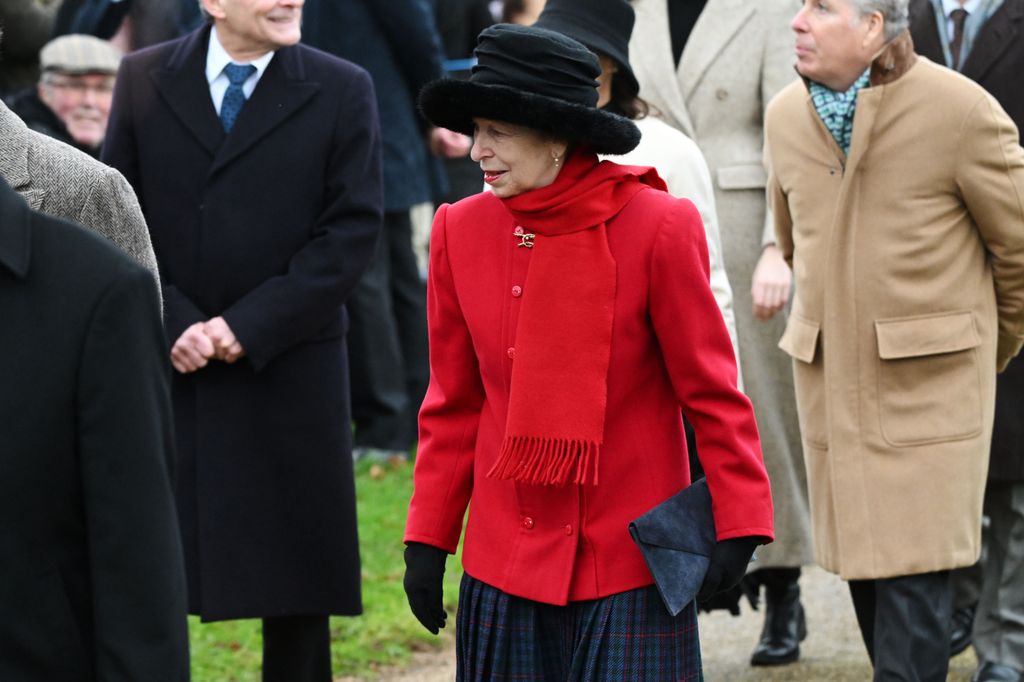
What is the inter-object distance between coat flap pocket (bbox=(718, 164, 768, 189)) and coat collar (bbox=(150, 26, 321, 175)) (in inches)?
57.4

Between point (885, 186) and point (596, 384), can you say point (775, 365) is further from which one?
point (596, 384)

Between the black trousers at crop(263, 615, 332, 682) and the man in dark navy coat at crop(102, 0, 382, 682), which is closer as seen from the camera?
the man in dark navy coat at crop(102, 0, 382, 682)

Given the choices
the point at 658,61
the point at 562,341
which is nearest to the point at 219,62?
the point at 658,61

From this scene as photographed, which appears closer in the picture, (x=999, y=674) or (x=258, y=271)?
(x=258, y=271)

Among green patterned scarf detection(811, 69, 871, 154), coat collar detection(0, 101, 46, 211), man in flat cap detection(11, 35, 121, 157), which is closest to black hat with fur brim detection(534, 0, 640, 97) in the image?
green patterned scarf detection(811, 69, 871, 154)

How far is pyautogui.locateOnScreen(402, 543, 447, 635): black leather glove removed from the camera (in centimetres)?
376

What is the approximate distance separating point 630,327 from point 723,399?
23 centimetres

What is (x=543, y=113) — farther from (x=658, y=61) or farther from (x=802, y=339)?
(x=658, y=61)

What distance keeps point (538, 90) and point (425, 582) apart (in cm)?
102

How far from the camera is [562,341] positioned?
3572mm

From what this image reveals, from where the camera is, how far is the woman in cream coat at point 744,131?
589cm

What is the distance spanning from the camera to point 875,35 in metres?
4.90

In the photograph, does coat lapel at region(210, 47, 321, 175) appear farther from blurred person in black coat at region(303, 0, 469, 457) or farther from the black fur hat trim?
blurred person in black coat at region(303, 0, 469, 457)

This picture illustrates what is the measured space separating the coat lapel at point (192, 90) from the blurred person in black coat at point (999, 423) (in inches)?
89.0
